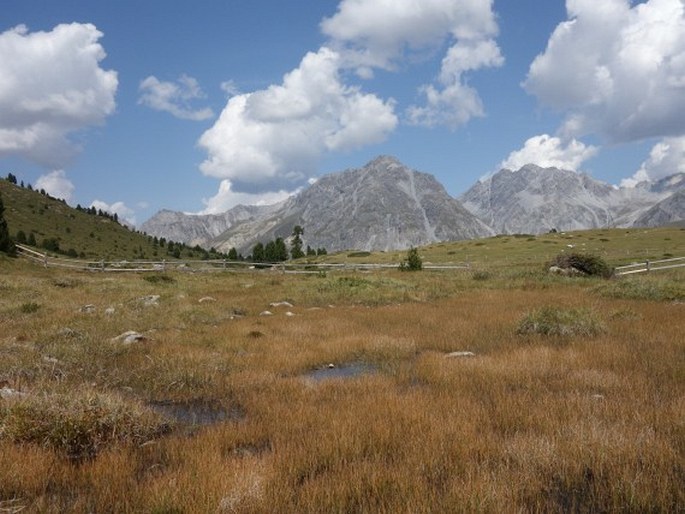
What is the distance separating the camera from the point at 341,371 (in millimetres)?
10977

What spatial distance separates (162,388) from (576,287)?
25578 mm

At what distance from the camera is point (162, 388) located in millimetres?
9203

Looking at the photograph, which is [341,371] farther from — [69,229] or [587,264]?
[69,229]

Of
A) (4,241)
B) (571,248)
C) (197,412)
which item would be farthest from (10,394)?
(571,248)

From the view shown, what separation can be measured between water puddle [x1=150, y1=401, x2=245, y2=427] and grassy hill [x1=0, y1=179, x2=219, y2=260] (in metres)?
114

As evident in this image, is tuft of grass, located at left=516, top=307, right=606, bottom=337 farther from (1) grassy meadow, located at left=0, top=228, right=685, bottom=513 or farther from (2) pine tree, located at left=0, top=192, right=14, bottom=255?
(2) pine tree, located at left=0, top=192, right=14, bottom=255

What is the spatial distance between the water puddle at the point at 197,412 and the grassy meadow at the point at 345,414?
0.16 feet

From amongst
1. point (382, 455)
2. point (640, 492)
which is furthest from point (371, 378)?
point (640, 492)

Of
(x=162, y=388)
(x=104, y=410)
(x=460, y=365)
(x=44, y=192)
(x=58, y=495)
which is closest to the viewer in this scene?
(x=58, y=495)

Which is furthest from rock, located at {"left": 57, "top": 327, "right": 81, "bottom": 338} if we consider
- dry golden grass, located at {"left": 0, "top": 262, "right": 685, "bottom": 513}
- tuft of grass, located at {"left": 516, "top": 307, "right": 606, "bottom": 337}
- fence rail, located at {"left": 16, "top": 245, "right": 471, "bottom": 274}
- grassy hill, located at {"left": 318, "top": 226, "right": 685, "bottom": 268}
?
grassy hill, located at {"left": 318, "top": 226, "right": 685, "bottom": 268}

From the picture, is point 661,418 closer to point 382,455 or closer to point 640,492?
point 640,492

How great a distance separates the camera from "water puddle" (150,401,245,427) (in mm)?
7414

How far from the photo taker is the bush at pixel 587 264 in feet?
109

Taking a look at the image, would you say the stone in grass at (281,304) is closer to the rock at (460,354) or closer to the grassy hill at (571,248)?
the rock at (460,354)
